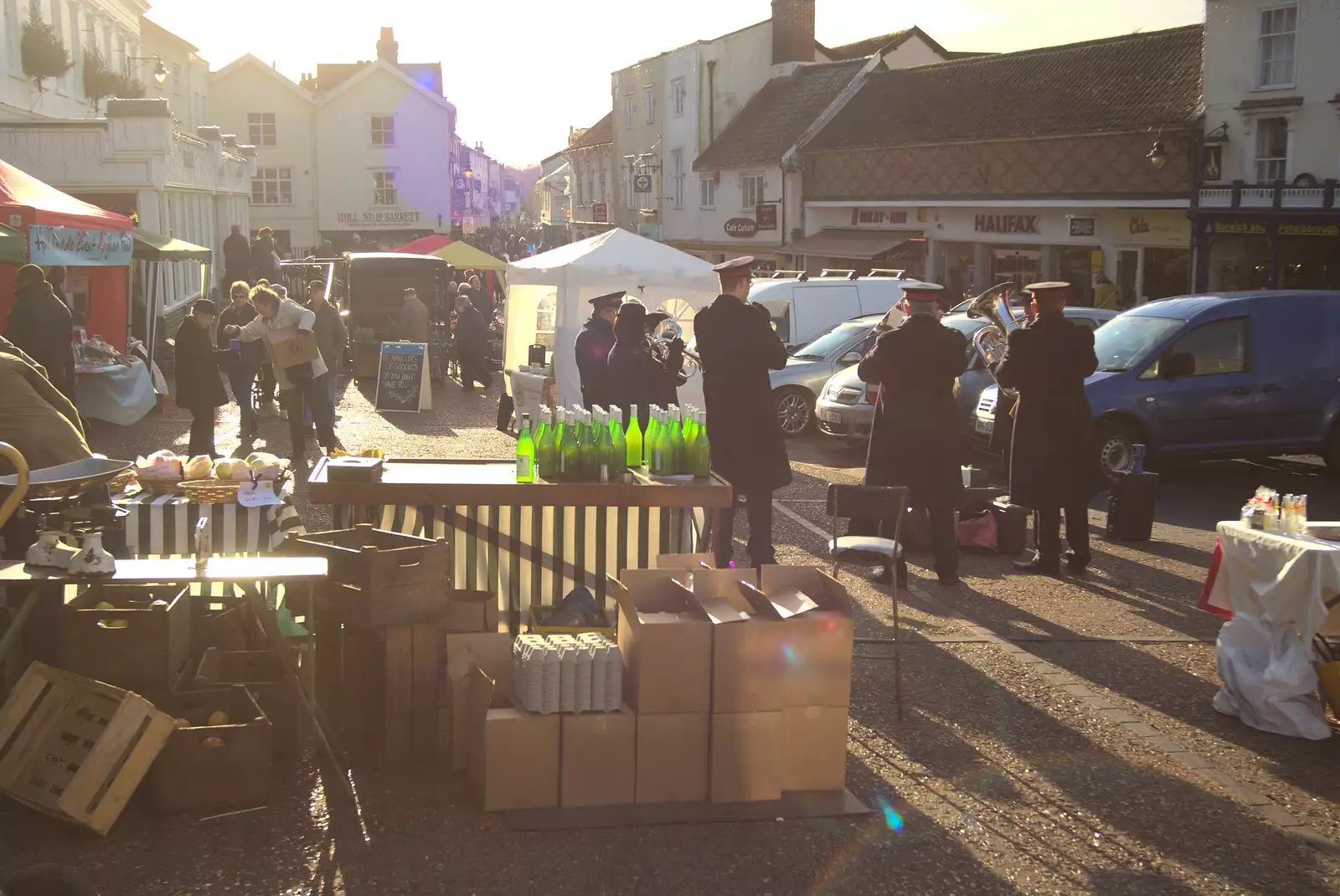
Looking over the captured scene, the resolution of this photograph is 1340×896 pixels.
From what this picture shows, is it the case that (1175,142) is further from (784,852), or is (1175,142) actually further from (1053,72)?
(784,852)

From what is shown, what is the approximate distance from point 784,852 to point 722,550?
393cm

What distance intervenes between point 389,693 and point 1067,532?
5685mm

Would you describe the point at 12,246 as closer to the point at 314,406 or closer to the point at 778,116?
the point at 314,406

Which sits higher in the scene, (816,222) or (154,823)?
(816,222)

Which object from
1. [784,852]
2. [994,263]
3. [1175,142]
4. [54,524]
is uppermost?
[1175,142]

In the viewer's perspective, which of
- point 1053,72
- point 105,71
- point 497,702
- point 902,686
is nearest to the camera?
point 497,702

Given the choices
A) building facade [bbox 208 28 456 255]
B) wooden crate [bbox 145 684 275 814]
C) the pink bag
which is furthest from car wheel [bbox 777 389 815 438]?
building facade [bbox 208 28 456 255]

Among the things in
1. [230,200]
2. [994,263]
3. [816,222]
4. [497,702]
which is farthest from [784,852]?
[816,222]

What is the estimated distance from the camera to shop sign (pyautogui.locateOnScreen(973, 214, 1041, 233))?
1305 inches

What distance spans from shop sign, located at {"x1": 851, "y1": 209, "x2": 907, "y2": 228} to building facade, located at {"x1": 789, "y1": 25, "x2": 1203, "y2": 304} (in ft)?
0.17

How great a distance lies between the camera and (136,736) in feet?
16.6

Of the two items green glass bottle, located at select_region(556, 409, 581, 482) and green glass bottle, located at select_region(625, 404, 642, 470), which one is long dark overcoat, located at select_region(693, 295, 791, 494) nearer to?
green glass bottle, located at select_region(625, 404, 642, 470)

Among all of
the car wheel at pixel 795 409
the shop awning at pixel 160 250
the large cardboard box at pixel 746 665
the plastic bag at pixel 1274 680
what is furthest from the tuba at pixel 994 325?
the shop awning at pixel 160 250

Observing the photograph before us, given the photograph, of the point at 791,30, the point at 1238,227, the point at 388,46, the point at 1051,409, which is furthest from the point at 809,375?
the point at 388,46
